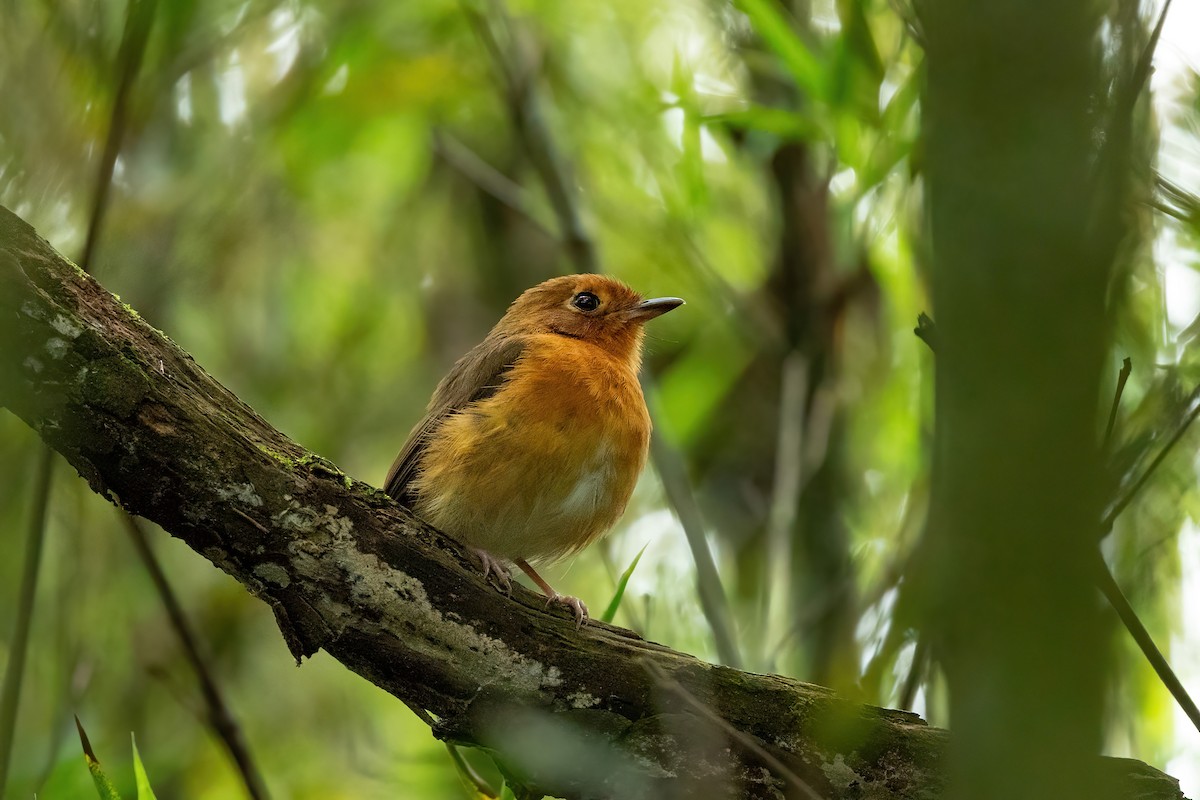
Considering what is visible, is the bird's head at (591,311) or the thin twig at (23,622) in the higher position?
the bird's head at (591,311)

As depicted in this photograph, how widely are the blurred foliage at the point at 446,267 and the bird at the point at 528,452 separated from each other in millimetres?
381

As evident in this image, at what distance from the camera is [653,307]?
5.63 meters

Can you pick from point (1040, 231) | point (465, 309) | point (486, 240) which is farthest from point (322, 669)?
point (1040, 231)

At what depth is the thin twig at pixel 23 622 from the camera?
128 inches

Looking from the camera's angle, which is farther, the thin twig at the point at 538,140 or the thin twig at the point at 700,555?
the thin twig at the point at 538,140

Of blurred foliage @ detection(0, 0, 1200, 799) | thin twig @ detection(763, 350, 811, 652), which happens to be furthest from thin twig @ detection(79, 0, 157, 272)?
thin twig @ detection(763, 350, 811, 652)

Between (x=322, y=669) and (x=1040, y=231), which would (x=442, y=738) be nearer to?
(x=1040, y=231)

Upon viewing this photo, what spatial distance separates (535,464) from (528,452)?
0.05 metres

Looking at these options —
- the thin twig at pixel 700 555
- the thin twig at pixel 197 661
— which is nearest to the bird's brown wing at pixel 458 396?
the thin twig at pixel 700 555

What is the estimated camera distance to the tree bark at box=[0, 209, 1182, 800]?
2811 mm

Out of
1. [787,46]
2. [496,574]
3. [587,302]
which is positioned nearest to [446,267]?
[587,302]

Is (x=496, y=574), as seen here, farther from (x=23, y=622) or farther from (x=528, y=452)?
(x=23, y=622)

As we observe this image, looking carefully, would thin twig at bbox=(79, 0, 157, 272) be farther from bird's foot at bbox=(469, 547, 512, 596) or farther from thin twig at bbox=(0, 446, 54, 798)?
bird's foot at bbox=(469, 547, 512, 596)

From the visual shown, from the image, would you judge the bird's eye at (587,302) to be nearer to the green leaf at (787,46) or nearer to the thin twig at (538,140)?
the thin twig at (538,140)
